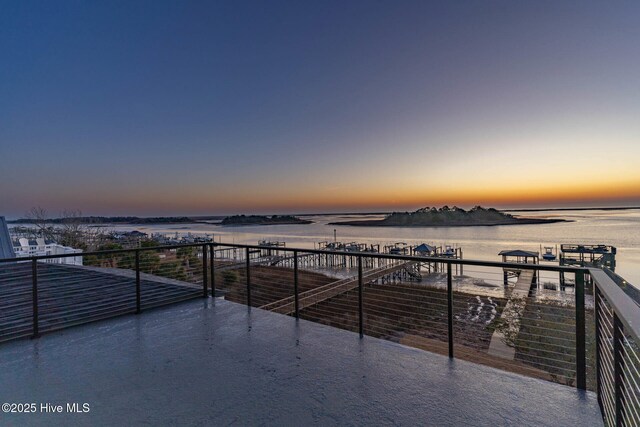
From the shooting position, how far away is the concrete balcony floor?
5.28 feet

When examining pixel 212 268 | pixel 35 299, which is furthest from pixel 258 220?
pixel 35 299

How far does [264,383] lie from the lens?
1.98 meters

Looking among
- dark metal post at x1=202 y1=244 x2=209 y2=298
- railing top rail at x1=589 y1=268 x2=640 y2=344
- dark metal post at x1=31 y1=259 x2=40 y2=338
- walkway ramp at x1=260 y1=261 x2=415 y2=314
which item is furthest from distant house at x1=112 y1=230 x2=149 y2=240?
railing top rail at x1=589 y1=268 x2=640 y2=344

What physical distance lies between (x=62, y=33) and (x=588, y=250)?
22512mm

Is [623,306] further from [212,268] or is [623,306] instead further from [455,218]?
[455,218]

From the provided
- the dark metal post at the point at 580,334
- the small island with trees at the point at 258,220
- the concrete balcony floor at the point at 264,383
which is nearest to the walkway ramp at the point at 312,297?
the concrete balcony floor at the point at 264,383

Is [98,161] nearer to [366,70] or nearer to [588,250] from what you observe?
[366,70]

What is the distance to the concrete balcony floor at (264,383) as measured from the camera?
63.4 inches

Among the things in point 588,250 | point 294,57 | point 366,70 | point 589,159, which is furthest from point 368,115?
point 588,250

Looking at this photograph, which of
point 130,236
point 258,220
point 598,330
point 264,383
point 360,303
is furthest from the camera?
point 258,220

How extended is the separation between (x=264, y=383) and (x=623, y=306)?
1949 millimetres

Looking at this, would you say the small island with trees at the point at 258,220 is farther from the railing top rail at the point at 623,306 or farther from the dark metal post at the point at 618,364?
the dark metal post at the point at 618,364

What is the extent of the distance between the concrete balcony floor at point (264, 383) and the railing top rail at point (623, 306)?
0.77 m

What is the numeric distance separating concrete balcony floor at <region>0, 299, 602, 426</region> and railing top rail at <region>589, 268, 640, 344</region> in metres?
0.77
